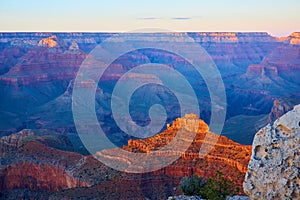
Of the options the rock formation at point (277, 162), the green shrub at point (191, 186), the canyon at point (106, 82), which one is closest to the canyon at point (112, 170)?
the green shrub at point (191, 186)

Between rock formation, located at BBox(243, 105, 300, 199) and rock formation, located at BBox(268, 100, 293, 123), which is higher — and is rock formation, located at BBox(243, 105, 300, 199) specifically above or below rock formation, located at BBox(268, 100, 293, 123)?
below

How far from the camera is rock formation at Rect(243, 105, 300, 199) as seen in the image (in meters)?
9.02

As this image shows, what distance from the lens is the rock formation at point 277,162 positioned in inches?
355

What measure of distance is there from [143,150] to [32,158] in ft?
33.2

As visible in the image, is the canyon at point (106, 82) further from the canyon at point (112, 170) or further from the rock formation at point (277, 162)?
the rock formation at point (277, 162)

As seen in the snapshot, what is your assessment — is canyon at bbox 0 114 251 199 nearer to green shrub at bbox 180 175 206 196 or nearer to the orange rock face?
the orange rock face

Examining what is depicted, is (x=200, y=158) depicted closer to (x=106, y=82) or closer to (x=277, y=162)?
(x=277, y=162)

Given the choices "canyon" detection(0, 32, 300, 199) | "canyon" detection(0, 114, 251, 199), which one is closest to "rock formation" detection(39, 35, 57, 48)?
"canyon" detection(0, 32, 300, 199)

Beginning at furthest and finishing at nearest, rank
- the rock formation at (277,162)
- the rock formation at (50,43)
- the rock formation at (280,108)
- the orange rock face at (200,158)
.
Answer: the rock formation at (50,43) < the rock formation at (280,108) < the orange rock face at (200,158) < the rock formation at (277,162)

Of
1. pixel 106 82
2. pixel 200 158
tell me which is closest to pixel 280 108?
pixel 200 158

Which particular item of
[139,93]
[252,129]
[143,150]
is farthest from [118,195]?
[139,93]

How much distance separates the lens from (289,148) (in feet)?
29.7

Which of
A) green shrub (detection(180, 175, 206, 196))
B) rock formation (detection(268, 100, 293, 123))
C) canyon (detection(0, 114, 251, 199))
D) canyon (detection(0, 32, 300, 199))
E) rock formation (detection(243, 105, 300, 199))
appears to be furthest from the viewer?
rock formation (detection(268, 100, 293, 123))

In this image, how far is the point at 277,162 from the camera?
9227 millimetres
